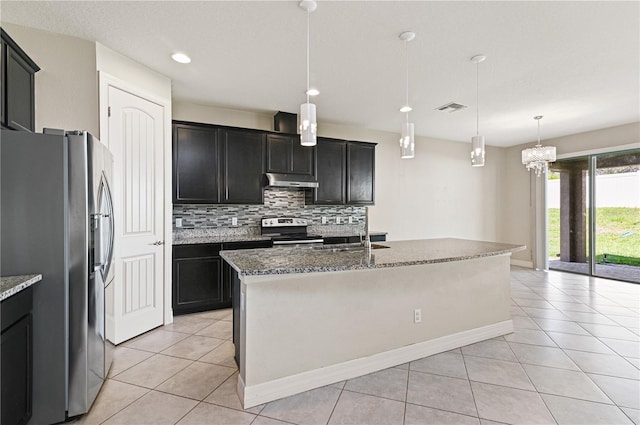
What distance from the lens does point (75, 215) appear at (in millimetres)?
1790

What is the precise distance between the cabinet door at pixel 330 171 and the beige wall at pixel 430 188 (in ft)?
1.68

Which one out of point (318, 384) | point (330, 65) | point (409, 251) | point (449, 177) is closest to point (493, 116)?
point (449, 177)

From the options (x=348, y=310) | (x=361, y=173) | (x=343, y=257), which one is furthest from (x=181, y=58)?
(x=361, y=173)

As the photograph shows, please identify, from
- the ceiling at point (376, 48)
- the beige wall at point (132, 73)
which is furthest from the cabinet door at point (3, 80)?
the beige wall at point (132, 73)

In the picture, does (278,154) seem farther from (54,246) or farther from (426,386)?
(426,386)

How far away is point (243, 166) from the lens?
408 centimetres

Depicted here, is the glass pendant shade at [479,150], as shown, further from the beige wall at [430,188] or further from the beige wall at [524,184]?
the beige wall at [524,184]

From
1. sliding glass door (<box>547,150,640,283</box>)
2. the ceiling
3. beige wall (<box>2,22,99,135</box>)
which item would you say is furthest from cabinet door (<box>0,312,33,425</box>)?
sliding glass door (<box>547,150,640,283</box>)

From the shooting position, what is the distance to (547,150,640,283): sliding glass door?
5.14m

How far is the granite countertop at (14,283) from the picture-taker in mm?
1421

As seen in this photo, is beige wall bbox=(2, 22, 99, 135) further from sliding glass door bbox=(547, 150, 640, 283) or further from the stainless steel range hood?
sliding glass door bbox=(547, 150, 640, 283)

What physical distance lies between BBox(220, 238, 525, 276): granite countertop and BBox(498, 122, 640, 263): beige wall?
4.24 meters

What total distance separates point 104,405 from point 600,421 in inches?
118

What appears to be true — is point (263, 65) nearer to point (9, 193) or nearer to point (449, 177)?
point (9, 193)
